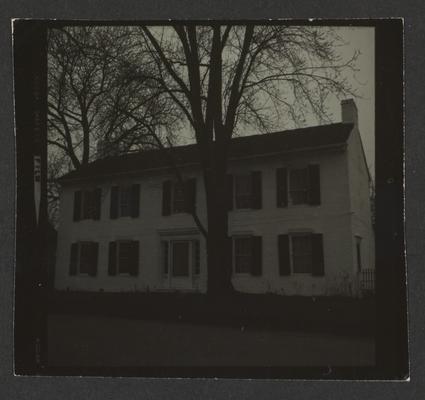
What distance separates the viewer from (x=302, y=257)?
2809mm

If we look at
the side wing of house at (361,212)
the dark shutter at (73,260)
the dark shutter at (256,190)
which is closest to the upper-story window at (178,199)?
the dark shutter at (256,190)

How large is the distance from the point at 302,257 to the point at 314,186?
48cm

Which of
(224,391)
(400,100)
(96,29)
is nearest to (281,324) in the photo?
(224,391)

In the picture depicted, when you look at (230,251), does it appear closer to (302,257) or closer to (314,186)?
(302,257)

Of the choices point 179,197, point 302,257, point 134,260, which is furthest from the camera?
point 179,197

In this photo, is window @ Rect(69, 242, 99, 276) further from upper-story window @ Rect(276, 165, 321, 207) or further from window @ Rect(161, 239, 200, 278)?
upper-story window @ Rect(276, 165, 321, 207)

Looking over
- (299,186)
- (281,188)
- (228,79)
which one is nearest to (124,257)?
(281,188)

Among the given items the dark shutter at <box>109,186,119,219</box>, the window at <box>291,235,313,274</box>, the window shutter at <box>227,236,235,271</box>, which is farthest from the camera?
the dark shutter at <box>109,186,119,219</box>

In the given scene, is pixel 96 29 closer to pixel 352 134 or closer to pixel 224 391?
pixel 352 134

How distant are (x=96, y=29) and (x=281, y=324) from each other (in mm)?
2374

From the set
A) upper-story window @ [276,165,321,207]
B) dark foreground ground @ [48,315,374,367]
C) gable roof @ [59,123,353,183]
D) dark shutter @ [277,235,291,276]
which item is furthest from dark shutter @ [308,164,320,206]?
dark foreground ground @ [48,315,374,367]

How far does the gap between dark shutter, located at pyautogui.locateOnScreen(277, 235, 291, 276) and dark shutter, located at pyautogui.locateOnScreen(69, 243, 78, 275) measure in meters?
1.33

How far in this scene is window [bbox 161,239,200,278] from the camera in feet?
9.74

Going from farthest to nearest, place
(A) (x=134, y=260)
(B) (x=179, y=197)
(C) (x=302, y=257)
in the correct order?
(B) (x=179, y=197)
(A) (x=134, y=260)
(C) (x=302, y=257)
